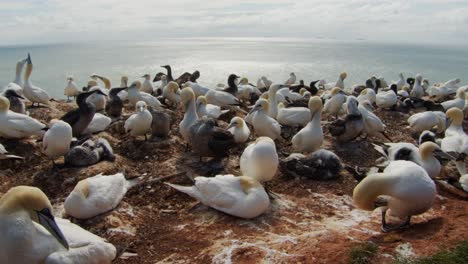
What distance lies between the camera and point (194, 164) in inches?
349

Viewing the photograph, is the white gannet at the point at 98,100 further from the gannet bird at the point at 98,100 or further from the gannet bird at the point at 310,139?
the gannet bird at the point at 310,139

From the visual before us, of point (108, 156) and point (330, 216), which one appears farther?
point (108, 156)

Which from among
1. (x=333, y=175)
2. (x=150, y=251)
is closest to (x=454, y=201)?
(x=333, y=175)

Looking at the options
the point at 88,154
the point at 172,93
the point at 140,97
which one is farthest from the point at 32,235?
the point at 172,93

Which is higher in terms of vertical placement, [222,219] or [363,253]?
[363,253]

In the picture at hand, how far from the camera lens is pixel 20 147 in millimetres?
9602

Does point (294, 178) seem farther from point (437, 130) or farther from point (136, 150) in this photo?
point (437, 130)

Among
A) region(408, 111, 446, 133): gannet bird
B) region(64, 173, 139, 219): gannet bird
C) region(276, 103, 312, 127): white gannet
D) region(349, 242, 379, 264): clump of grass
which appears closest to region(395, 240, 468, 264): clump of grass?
region(349, 242, 379, 264): clump of grass

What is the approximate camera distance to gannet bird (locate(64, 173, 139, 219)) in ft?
20.9

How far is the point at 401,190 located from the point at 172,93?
9973 millimetres

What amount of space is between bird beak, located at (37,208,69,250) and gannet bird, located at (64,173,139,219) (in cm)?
190

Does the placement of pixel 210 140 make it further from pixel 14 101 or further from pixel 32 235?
pixel 14 101

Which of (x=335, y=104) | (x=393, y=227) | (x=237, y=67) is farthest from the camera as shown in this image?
(x=237, y=67)

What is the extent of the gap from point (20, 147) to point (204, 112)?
4555 mm
